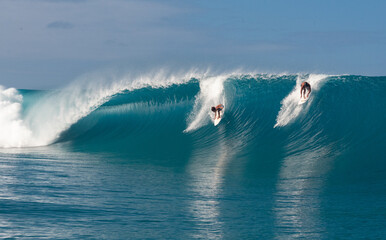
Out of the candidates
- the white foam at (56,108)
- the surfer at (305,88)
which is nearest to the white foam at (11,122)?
the white foam at (56,108)

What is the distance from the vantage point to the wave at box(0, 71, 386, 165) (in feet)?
47.6

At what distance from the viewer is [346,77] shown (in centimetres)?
1848

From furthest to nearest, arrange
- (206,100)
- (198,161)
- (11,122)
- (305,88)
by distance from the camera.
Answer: (11,122) → (206,100) → (305,88) → (198,161)

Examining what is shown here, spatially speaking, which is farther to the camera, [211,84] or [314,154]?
[211,84]

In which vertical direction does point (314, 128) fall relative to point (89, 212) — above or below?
above

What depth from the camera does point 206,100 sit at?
716 inches

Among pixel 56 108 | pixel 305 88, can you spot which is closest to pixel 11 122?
pixel 56 108

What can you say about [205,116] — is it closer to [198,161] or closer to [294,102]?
[294,102]

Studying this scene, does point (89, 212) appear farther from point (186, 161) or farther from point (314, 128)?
point (314, 128)

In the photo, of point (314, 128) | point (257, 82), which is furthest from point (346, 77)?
point (314, 128)

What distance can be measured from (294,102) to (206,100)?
3229mm

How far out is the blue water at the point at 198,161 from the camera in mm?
6125

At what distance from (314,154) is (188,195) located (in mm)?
5527

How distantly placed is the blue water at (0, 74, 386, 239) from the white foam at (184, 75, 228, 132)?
0.06 m
